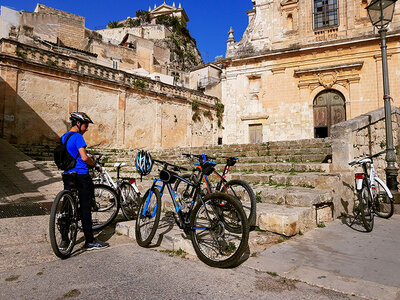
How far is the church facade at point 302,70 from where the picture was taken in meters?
16.4

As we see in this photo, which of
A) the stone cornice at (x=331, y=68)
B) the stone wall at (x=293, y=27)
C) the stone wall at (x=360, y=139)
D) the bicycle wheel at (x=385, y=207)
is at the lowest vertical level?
the bicycle wheel at (x=385, y=207)

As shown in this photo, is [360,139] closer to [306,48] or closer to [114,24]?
[306,48]

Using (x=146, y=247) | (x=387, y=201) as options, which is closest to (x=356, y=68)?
(x=387, y=201)

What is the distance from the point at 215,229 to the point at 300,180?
329 cm

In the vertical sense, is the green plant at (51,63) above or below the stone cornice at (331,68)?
below

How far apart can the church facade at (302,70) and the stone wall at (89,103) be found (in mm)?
3803

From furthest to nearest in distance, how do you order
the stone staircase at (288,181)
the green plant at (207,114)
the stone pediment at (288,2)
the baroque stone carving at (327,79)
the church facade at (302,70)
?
the green plant at (207,114), the stone pediment at (288,2), the baroque stone carving at (327,79), the church facade at (302,70), the stone staircase at (288,181)

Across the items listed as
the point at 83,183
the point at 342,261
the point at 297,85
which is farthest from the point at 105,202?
the point at 297,85

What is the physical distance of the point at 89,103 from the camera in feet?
49.2

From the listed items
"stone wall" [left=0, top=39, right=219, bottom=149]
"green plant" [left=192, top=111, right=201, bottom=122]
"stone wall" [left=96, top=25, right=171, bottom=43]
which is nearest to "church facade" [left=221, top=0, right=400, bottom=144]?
"green plant" [left=192, top=111, right=201, bottom=122]

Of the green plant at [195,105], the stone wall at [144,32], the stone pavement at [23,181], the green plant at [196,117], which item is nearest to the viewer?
the stone pavement at [23,181]

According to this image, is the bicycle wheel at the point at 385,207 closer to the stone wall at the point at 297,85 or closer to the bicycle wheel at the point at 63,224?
the bicycle wheel at the point at 63,224

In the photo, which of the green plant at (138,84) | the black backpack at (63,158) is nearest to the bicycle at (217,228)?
the black backpack at (63,158)

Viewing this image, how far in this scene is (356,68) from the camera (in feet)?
54.3
